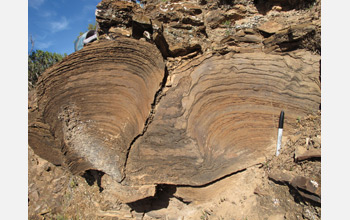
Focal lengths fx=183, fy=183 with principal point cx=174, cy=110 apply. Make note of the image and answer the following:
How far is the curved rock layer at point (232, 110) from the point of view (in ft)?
10.2

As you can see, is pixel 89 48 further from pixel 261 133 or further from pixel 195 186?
pixel 261 133

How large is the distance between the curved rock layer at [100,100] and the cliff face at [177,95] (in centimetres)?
2

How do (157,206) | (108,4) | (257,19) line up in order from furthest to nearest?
(257,19) → (157,206) → (108,4)

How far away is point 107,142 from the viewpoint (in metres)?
3.62

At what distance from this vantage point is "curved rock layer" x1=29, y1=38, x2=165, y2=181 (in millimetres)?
3174

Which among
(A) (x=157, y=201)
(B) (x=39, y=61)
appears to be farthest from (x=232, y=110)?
(B) (x=39, y=61)

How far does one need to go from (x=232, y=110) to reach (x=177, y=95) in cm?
99

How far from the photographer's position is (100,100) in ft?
11.4

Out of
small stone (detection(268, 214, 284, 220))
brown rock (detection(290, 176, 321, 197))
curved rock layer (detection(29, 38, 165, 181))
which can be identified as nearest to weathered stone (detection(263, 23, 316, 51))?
curved rock layer (detection(29, 38, 165, 181))

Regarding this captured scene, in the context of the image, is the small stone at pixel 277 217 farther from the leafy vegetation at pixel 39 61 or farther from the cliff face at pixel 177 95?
the leafy vegetation at pixel 39 61

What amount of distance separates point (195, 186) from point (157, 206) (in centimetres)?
103

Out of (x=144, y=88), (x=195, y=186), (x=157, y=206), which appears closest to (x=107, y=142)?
(x=144, y=88)

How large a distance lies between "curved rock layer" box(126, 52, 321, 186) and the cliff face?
0.06 ft

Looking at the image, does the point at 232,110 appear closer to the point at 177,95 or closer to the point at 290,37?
the point at 177,95
